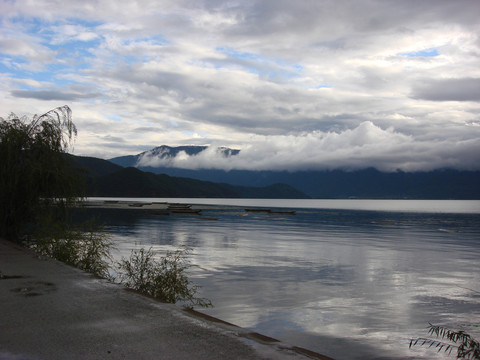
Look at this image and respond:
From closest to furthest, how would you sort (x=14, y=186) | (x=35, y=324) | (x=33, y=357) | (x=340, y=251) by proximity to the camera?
(x=33, y=357) → (x=35, y=324) → (x=14, y=186) → (x=340, y=251)

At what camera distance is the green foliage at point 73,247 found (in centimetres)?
1872

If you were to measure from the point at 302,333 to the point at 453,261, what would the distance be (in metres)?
25.2

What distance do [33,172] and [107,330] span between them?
47.8 ft

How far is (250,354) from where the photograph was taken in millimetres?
7227

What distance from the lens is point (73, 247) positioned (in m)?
19.6

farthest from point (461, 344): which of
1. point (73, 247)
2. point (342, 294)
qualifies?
point (73, 247)

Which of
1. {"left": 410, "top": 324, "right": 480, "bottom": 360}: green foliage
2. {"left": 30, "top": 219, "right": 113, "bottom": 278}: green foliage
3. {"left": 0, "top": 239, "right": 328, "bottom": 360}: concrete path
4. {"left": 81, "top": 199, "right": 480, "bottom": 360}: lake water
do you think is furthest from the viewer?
{"left": 30, "top": 219, "right": 113, "bottom": 278}: green foliage

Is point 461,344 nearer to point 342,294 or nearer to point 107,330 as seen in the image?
point 107,330

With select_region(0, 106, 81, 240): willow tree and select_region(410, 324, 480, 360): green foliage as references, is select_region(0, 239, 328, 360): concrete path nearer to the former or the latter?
select_region(410, 324, 480, 360): green foliage

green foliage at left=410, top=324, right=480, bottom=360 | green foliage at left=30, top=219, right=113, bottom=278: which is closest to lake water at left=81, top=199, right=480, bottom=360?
green foliage at left=410, top=324, right=480, bottom=360

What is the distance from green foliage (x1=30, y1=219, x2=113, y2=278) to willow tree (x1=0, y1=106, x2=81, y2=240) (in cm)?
128

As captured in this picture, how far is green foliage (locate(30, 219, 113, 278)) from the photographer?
737 inches

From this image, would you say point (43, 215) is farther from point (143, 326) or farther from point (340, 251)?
point (340, 251)

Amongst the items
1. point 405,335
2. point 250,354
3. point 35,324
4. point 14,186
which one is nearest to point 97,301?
point 35,324
